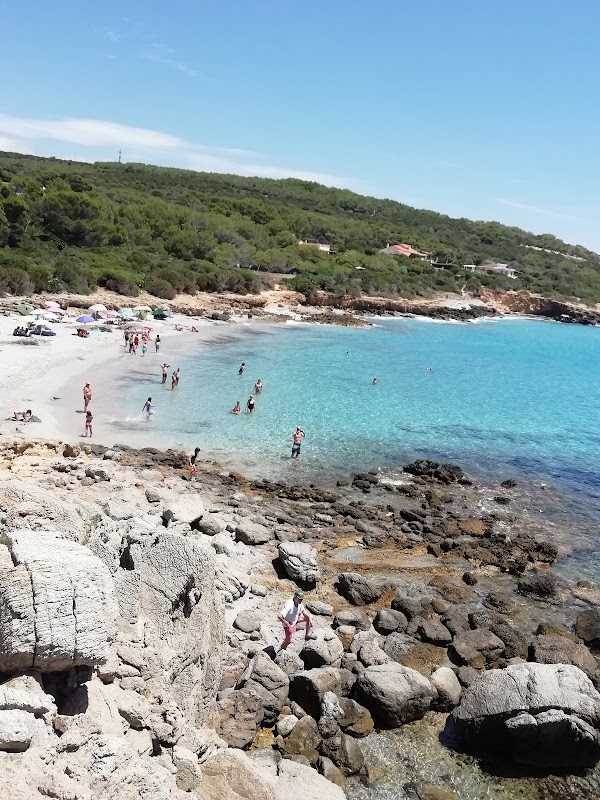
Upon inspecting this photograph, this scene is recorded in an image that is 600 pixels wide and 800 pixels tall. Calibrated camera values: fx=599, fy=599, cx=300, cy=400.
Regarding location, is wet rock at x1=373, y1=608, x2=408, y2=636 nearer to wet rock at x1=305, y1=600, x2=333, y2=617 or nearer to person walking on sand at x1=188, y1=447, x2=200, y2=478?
wet rock at x1=305, y1=600, x2=333, y2=617

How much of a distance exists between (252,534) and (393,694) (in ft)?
19.2

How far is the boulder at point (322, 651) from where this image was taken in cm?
1052

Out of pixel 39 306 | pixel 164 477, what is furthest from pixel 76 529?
pixel 39 306

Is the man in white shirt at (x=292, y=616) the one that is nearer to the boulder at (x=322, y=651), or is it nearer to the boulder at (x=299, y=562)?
the boulder at (x=322, y=651)

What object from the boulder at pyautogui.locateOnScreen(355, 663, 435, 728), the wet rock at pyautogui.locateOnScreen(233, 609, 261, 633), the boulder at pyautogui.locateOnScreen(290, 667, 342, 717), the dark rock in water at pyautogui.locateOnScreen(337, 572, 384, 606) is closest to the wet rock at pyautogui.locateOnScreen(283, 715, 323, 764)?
the boulder at pyautogui.locateOnScreen(290, 667, 342, 717)

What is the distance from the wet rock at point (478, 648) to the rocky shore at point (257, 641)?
28 mm

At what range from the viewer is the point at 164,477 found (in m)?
18.1

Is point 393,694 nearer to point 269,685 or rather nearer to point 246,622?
point 269,685

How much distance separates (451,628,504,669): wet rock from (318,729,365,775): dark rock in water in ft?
11.6

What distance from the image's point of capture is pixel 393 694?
31.8 feet

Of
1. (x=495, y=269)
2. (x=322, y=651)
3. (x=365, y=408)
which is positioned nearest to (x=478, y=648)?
(x=322, y=651)

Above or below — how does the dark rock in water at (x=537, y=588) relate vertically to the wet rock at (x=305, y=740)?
above

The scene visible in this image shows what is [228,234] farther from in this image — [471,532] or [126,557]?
[126,557]

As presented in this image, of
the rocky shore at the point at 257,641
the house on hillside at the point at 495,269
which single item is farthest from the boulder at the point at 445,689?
the house on hillside at the point at 495,269
